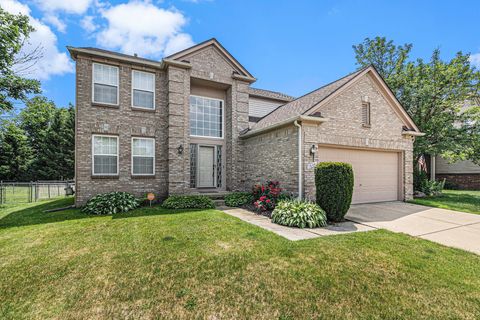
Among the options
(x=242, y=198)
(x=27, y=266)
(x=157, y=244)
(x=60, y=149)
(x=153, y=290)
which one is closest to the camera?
(x=153, y=290)

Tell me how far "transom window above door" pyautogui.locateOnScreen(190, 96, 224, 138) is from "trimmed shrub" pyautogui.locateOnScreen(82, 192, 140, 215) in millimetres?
4174

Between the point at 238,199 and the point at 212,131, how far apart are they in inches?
157

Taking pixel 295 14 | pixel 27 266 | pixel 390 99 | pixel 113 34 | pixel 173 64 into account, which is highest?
pixel 295 14

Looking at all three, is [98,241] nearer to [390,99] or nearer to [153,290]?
[153,290]

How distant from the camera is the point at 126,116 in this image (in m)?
9.98

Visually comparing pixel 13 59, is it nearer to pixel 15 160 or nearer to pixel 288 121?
pixel 288 121

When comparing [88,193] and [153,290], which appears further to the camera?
[88,193]

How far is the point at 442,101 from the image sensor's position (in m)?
12.9

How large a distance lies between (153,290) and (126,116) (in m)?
8.62

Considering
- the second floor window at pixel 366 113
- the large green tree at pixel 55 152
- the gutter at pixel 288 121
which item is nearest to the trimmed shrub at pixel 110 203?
the gutter at pixel 288 121

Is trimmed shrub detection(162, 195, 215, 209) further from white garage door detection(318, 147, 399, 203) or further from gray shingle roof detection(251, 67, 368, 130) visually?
white garage door detection(318, 147, 399, 203)

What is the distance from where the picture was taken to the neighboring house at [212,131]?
9117 millimetres

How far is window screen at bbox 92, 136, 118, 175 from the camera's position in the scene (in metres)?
9.48

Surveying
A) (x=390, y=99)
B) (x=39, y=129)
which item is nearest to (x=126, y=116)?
(x=390, y=99)
